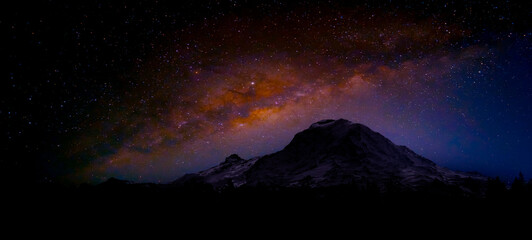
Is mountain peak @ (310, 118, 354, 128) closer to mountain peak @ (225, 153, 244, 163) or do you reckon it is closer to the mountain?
the mountain

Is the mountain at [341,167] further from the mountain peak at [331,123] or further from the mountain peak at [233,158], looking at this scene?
the mountain peak at [233,158]

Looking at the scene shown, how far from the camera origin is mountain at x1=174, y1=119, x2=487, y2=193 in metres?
42.2

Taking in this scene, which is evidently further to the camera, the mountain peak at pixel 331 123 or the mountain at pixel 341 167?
the mountain peak at pixel 331 123

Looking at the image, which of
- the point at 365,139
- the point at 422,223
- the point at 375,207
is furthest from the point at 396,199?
the point at 365,139

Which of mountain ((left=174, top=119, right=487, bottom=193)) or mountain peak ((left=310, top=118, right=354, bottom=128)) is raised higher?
mountain peak ((left=310, top=118, right=354, bottom=128))

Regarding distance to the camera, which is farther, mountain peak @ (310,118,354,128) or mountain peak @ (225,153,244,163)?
mountain peak @ (225,153,244,163)

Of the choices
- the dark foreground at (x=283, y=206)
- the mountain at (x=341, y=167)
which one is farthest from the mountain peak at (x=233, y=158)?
the dark foreground at (x=283, y=206)

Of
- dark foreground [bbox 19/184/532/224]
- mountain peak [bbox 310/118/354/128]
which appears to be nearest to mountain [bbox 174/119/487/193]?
mountain peak [bbox 310/118/354/128]

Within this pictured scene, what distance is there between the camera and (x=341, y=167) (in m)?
49.2

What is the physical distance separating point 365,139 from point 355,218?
3559cm

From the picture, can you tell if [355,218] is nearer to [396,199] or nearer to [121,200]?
[396,199]

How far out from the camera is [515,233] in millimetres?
20859

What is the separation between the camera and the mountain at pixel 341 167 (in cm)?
Answer: 4222

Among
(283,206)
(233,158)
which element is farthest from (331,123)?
(283,206)
